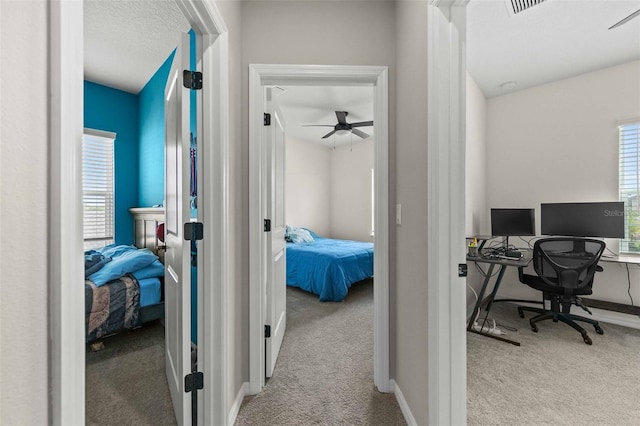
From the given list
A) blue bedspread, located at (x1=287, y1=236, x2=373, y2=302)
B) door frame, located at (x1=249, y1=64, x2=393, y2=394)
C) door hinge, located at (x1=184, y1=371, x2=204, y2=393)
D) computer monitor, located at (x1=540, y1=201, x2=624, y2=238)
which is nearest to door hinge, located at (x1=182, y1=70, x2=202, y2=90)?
door frame, located at (x1=249, y1=64, x2=393, y2=394)

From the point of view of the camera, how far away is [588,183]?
9.82ft

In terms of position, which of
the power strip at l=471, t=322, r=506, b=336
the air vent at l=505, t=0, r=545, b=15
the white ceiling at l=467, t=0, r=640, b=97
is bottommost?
the power strip at l=471, t=322, r=506, b=336

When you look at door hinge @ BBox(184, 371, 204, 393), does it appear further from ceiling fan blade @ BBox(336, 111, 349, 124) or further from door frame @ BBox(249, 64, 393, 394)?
ceiling fan blade @ BBox(336, 111, 349, 124)

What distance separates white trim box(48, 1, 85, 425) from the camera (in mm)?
494

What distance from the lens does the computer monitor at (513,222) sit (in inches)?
121

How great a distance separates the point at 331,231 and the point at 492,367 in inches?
183

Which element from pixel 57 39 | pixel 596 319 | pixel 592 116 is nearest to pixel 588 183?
pixel 592 116

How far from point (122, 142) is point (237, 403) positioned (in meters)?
3.61

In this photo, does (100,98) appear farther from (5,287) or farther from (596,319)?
(596,319)

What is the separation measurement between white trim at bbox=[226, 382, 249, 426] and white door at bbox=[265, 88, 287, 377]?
19 cm

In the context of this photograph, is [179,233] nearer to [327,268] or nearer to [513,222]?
[327,268]

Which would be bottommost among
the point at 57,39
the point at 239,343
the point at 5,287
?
the point at 239,343

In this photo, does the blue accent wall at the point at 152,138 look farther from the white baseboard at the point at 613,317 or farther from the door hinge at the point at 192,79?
the white baseboard at the point at 613,317

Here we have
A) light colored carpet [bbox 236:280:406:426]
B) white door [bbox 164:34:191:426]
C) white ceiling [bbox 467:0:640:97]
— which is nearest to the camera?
white door [bbox 164:34:191:426]
